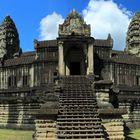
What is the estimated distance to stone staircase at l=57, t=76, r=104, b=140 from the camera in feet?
76.2

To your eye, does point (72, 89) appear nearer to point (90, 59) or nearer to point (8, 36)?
point (90, 59)

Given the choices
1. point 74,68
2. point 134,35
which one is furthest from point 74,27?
point 134,35

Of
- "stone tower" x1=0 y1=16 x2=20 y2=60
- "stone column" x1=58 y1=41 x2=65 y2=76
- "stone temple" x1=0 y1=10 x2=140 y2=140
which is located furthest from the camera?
"stone tower" x1=0 y1=16 x2=20 y2=60

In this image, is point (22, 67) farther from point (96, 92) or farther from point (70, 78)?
point (96, 92)

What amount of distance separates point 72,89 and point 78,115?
Result: 5206 millimetres

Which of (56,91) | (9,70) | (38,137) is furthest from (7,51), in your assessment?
(38,137)

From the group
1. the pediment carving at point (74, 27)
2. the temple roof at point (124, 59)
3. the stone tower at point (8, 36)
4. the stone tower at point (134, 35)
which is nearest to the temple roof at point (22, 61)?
the pediment carving at point (74, 27)

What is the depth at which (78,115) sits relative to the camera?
25266mm

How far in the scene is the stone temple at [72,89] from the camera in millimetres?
24953

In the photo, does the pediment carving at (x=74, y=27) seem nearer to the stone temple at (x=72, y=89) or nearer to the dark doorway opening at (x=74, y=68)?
the stone temple at (x=72, y=89)

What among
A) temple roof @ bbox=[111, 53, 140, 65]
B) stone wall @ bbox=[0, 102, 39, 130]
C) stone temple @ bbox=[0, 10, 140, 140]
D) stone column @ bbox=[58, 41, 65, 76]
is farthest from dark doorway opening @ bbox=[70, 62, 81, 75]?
temple roof @ bbox=[111, 53, 140, 65]

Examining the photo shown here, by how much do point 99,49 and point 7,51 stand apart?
61.4ft

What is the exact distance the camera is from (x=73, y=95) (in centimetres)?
2881

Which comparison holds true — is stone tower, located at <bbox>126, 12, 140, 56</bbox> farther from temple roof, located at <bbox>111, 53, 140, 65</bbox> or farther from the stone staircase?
the stone staircase
